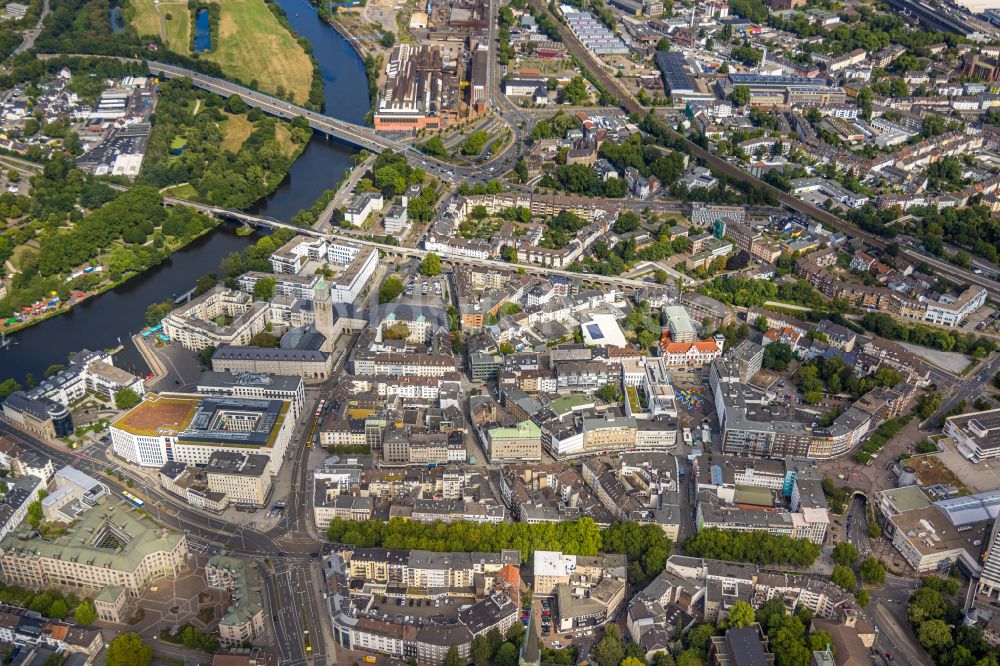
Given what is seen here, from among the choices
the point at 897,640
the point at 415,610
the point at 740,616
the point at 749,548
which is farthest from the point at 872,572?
the point at 415,610

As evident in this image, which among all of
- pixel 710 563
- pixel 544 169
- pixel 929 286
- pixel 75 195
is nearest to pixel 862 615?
pixel 710 563

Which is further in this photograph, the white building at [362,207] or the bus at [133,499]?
the white building at [362,207]

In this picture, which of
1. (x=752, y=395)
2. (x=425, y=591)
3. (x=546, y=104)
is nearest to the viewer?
(x=425, y=591)

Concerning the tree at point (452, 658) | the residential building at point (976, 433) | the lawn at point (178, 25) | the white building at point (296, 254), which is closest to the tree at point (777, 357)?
the residential building at point (976, 433)

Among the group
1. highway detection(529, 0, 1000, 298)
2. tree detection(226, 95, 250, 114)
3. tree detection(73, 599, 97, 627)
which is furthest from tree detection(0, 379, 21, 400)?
highway detection(529, 0, 1000, 298)

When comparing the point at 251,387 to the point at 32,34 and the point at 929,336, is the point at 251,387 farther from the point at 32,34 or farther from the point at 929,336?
the point at 32,34

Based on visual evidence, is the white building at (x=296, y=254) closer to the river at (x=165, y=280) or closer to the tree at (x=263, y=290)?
the tree at (x=263, y=290)

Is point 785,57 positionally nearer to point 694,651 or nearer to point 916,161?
point 916,161
